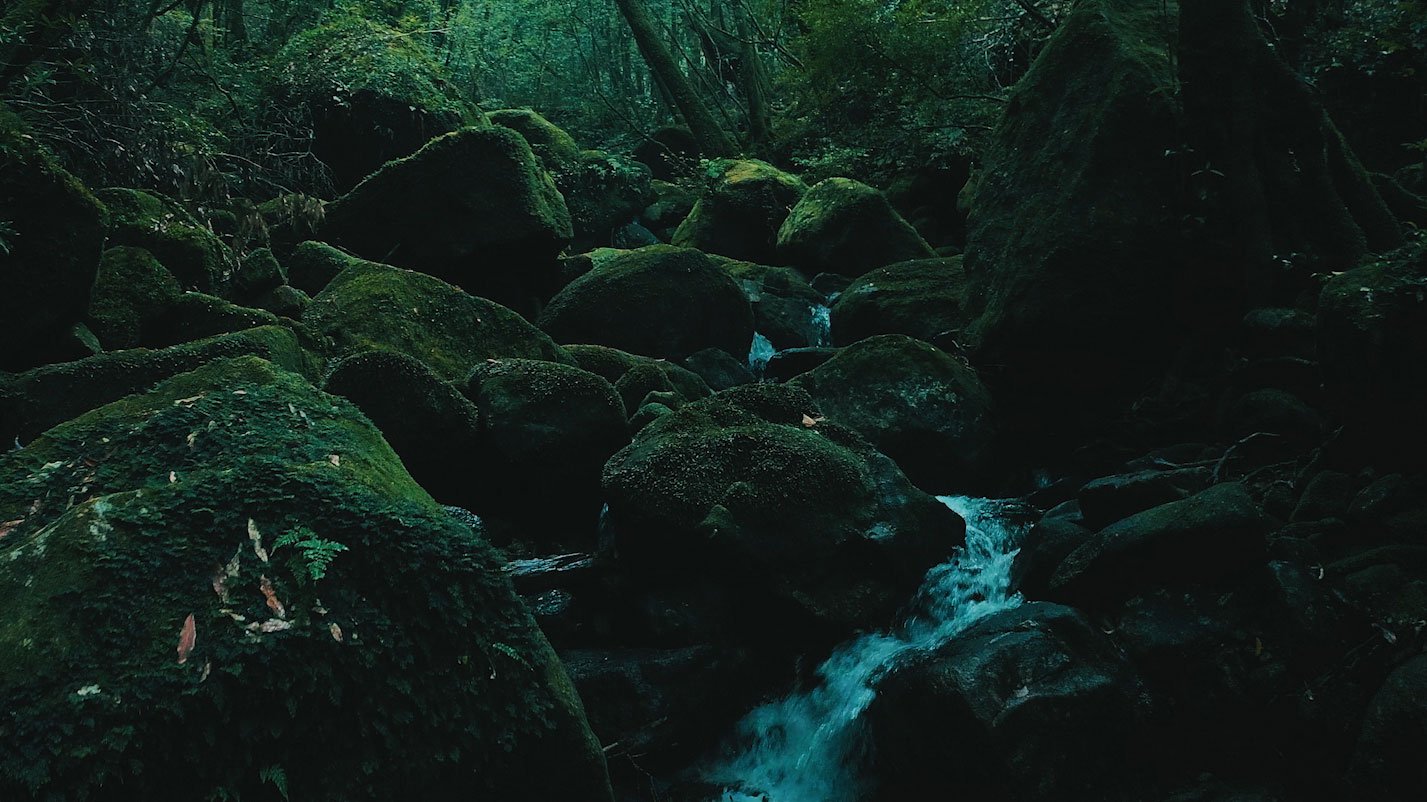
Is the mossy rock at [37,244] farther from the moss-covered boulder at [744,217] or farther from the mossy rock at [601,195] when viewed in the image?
the mossy rock at [601,195]

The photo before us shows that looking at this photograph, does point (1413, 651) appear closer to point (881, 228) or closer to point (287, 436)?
point (287, 436)

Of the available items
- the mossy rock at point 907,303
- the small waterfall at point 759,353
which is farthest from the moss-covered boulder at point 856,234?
the small waterfall at point 759,353

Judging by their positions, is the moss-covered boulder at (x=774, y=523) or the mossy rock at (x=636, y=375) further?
the mossy rock at (x=636, y=375)

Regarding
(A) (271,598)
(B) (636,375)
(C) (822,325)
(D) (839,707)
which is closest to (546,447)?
(B) (636,375)

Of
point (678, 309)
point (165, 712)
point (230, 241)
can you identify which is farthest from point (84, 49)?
point (165, 712)

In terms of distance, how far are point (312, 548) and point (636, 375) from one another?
17.7 ft

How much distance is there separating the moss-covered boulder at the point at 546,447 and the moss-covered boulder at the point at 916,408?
224cm

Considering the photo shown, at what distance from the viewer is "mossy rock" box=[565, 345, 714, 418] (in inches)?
329

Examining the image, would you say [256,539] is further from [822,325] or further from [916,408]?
[822,325]

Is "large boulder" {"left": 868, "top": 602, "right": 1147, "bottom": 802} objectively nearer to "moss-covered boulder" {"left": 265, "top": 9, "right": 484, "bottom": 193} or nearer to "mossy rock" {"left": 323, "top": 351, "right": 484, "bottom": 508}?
"mossy rock" {"left": 323, "top": 351, "right": 484, "bottom": 508}

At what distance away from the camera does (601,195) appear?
17.7m

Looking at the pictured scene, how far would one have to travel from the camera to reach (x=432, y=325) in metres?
8.71

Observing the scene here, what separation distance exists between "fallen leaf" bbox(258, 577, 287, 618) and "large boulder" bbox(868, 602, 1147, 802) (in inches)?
128

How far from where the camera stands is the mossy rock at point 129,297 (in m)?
6.76
